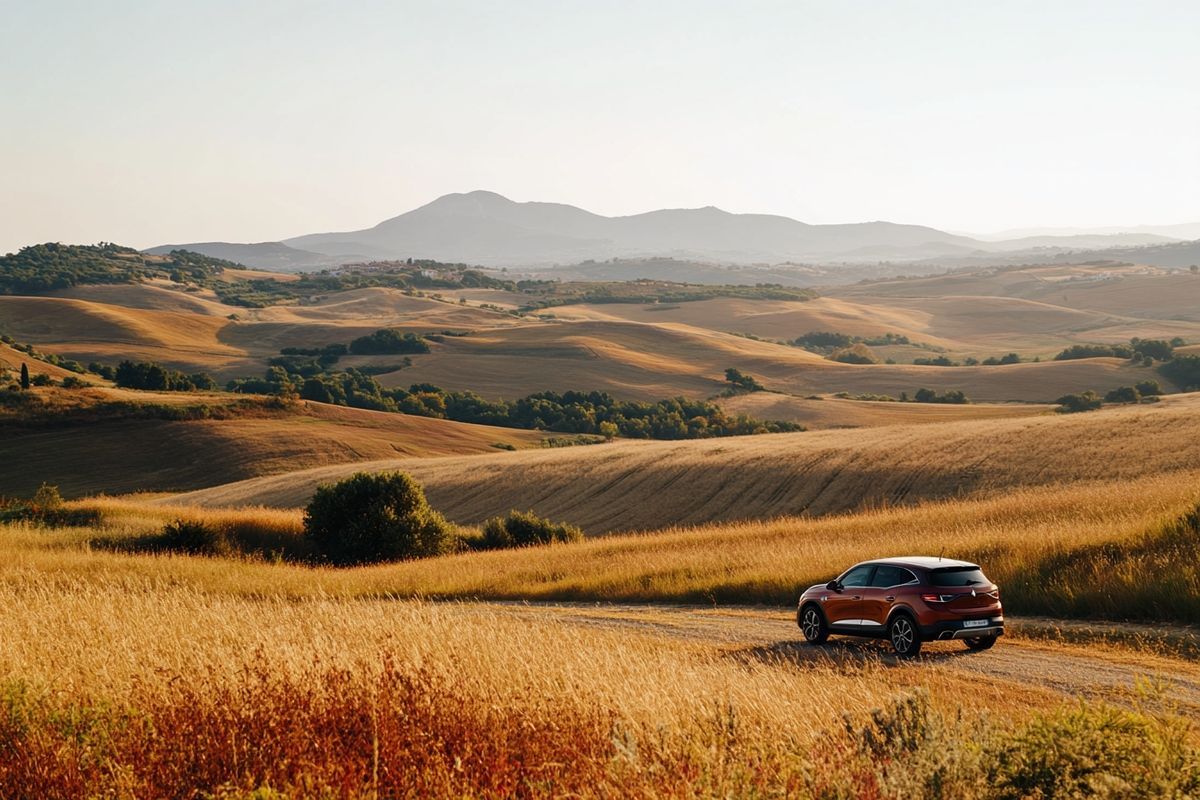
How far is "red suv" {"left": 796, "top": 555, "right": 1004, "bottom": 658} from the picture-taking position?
17688mm

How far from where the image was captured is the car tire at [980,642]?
1791cm

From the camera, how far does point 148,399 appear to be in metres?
94.2

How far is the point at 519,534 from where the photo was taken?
145 feet

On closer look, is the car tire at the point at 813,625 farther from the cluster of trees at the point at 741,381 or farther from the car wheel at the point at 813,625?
the cluster of trees at the point at 741,381

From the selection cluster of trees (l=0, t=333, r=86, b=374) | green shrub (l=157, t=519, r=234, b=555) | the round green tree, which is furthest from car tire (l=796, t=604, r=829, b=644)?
cluster of trees (l=0, t=333, r=86, b=374)

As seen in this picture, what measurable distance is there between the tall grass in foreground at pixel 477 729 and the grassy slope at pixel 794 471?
114ft

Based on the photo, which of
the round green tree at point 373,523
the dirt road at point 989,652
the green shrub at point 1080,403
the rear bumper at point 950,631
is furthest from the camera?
the green shrub at point 1080,403

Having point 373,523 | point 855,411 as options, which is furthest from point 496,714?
point 855,411

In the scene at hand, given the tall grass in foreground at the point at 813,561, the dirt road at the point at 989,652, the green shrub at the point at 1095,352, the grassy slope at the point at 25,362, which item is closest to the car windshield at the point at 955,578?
the dirt road at the point at 989,652

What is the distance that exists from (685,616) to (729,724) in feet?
49.1

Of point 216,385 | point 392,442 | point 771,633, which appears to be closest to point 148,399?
point 392,442

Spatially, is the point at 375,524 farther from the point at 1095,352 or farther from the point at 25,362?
the point at 1095,352

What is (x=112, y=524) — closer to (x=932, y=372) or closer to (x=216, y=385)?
(x=216, y=385)

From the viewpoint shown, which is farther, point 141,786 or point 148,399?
point 148,399
